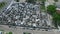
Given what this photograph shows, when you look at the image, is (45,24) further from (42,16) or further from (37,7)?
(37,7)

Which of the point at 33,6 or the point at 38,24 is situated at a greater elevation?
the point at 33,6

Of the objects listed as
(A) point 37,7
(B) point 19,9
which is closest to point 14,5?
(B) point 19,9

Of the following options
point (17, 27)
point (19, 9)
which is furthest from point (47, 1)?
point (17, 27)

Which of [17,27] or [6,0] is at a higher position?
[6,0]

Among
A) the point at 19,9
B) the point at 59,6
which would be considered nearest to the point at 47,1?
the point at 59,6

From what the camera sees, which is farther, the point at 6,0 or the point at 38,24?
the point at 6,0

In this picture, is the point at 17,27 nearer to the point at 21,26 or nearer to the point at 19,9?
the point at 21,26

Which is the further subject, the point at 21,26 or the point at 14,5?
the point at 14,5
